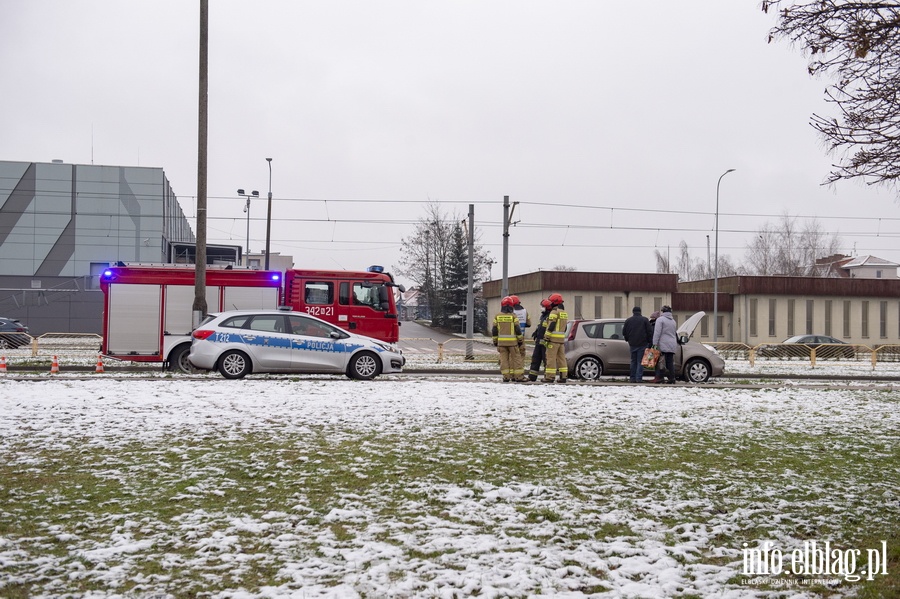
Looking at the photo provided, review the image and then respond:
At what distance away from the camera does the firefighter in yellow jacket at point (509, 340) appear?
51.4ft

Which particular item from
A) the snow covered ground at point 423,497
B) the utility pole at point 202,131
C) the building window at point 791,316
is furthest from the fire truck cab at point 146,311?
the building window at point 791,316

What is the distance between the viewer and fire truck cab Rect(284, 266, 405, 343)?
2150cm

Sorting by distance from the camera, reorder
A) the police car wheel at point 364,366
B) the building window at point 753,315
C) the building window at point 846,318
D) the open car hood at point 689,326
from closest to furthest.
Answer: the police car wheel at point 364,366 < the open car hood at point 689,326 < the building window at point 753,315 < the building window at point 846,318

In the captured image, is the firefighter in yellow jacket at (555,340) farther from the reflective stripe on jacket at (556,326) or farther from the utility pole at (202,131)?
the utility pole at (202,131)

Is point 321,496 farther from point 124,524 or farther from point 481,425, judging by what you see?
point 481,425

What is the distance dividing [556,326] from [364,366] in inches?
156

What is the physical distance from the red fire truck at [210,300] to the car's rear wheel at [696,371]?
789 cm

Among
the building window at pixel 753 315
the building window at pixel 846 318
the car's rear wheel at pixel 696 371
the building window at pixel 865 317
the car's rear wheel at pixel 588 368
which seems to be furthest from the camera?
the building window at pixel 865 317

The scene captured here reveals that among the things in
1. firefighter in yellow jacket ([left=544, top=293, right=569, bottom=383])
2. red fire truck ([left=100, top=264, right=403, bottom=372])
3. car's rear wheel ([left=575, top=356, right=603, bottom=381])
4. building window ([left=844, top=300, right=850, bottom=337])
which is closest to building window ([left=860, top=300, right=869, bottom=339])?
building window ([left=844, top=300, right=850, bottom=337])

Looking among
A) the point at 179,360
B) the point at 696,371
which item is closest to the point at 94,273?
the point at 179,360

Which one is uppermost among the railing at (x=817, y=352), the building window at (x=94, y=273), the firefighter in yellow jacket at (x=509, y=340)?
the building window at (x=94, y=273)

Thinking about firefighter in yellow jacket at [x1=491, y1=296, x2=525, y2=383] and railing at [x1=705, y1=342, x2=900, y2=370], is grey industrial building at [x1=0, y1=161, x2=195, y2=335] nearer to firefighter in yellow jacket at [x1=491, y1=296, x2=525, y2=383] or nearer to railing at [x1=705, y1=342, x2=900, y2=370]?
railing at [x1=705, y1=342, x2=900, y2=370]

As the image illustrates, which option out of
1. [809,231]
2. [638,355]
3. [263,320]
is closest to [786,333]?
[809,231]

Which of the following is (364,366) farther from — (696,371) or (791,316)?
(791,316)
